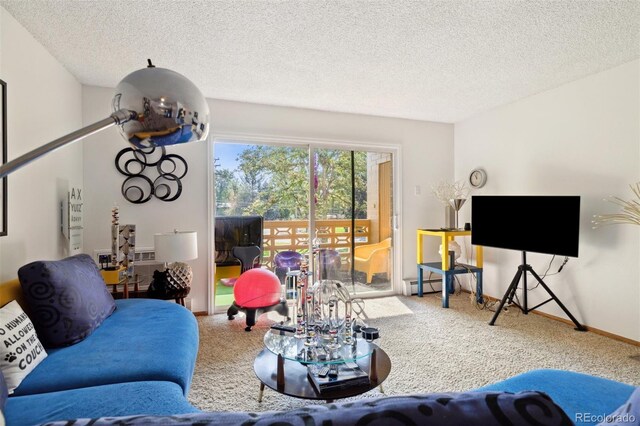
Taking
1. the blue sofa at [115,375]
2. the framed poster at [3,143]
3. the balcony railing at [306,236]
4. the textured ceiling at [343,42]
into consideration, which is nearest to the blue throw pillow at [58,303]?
the blue sofa at [115,375]

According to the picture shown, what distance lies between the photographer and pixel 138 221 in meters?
3.45

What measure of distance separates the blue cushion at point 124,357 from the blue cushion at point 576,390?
4.48ft

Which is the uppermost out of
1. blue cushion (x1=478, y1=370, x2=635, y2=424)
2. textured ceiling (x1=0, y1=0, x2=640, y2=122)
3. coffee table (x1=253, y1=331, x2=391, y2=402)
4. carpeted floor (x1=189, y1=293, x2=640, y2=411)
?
textured ceiling (x1=0, y1=0, x2=640, y2=122)

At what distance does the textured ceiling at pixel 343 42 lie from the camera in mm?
2053

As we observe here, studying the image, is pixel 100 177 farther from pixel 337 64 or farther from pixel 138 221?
pixel 337 64

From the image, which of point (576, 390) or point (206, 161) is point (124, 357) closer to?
point (576, 390)

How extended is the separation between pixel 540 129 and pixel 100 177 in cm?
461

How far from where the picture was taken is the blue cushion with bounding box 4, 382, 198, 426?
1.12 meters

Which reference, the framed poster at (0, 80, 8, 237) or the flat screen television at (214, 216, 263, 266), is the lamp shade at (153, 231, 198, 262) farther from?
the framed poster at (0, 80, 8, 237)

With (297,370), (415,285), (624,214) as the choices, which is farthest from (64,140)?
(415,285)

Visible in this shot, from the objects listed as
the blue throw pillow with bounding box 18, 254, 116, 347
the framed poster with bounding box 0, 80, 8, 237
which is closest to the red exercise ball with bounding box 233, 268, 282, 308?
the blue throw pillow with bounding box 18, 254, 116, 347

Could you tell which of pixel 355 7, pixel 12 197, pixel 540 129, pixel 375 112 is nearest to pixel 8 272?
pixel 12 197

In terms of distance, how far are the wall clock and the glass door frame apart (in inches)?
36.7

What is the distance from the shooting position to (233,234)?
3854mm
